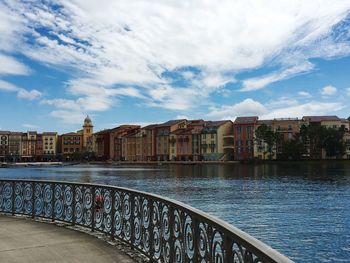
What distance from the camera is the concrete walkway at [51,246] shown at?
6.13 metres

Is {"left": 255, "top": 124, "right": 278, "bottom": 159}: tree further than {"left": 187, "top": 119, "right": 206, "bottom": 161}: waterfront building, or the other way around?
{"left": 187, "top": 119, "right": 206, "bottom": 161}: waterfront building

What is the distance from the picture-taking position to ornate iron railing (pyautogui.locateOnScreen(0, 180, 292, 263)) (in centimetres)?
371

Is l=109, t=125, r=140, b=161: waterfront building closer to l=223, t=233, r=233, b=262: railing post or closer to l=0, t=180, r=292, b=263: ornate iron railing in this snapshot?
l=0, t=180, r=292, b=263: ornate iron railing

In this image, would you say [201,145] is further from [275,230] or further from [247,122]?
[275,230]

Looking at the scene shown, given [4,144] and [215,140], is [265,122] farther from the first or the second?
[4,144]

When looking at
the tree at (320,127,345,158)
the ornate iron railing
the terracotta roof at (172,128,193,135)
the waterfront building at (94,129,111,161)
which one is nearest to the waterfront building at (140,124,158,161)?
the terracotta roof at (172,128,193,135)

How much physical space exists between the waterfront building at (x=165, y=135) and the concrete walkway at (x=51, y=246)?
133 meters

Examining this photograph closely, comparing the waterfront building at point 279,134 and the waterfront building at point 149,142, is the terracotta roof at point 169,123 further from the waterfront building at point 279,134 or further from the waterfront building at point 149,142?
the waterfront building at point 279,134

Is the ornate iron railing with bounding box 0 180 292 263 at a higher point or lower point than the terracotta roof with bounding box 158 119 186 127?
lower

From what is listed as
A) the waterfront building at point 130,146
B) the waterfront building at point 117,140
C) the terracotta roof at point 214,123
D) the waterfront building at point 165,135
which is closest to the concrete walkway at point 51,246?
the terracotta roof at point 214,123

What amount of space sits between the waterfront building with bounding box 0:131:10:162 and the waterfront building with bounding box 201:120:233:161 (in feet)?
333

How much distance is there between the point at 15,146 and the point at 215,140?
347ft

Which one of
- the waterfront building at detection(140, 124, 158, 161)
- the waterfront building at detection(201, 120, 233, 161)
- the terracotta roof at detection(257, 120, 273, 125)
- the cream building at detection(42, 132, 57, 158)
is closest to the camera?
the terracotta roof at detection(257, 120, 273, 125)

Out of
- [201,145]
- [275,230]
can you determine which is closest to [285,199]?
[275,230]
